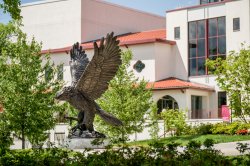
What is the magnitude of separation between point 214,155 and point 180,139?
2070 centimetres

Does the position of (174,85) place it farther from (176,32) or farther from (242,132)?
(242,132)

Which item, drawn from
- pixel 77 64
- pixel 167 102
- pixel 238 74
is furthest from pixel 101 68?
pixel 167 102

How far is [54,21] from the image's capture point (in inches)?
2185

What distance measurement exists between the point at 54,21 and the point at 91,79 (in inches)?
1436

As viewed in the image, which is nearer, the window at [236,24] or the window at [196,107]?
the window at [196,107]

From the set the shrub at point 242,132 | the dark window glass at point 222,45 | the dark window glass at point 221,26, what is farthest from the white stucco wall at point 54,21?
the shrub at point 242,132

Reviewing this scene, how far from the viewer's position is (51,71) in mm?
25859

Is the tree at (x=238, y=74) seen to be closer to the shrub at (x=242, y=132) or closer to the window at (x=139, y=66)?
the shrub at (x=242, y=132)

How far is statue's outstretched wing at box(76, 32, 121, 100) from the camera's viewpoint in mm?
19688

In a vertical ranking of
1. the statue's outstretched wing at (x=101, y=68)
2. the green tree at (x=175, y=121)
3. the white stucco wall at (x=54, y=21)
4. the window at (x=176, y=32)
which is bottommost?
the green tree at (x=175, y=121)

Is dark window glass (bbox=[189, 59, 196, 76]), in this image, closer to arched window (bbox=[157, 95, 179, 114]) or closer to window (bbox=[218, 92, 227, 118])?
window (bbox=[218, 92, 227, 118])

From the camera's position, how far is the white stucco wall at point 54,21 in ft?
176

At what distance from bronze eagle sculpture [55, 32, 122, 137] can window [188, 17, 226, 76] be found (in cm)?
2414

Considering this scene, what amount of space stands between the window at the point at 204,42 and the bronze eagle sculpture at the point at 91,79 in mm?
24136
